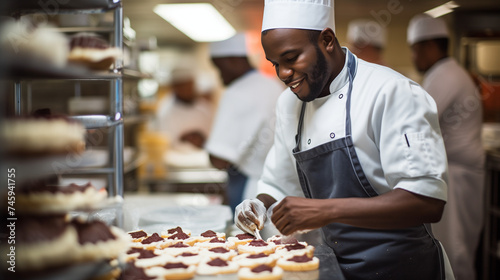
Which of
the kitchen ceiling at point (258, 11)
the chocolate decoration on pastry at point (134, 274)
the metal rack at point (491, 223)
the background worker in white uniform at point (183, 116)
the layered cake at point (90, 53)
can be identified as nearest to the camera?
the layered cake at point (90, 53)

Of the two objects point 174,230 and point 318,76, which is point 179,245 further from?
point 318,76

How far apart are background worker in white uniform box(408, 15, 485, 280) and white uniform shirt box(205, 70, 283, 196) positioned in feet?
3.19

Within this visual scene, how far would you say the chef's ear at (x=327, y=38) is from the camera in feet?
5.09

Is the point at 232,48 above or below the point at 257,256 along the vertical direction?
above

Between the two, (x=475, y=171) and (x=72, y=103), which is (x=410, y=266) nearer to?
(x=475, y=171)

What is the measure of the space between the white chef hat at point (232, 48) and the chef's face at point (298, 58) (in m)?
1.77

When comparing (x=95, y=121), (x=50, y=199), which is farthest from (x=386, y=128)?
(x=50, y=199)

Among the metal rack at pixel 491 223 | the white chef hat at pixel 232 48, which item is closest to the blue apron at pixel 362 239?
the white chef hat at pixel 232 48

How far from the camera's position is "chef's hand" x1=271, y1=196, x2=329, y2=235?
1380 millimetres

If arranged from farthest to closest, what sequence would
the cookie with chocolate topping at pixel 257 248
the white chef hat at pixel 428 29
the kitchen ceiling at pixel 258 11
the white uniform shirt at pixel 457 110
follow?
1. the kitchen ceiling at pixel 258 11
2. the white chef hat at pixel 428 29
3. the white uniform shirt at pixel 457 110
4. the cookie with chocolate topping at pixel 257 248

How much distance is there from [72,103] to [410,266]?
7.66 ft

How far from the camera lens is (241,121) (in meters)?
3.14

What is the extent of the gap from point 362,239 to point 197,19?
3.73 m

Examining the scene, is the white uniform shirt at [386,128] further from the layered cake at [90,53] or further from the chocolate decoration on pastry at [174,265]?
the layered cake at [90,53]
